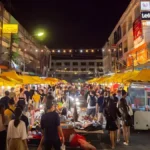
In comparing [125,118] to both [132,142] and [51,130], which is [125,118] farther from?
[51,130]

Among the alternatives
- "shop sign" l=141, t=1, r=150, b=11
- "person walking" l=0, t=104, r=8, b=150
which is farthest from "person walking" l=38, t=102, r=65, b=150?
"shop sign" l=141, t=1, r=150, b=11

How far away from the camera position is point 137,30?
2808 cm

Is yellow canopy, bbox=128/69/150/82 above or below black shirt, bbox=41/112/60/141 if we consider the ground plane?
above

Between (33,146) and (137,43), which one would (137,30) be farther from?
(33,146)

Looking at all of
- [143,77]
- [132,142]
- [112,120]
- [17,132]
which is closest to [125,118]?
[112,120]

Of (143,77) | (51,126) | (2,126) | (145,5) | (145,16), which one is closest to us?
(51,126)

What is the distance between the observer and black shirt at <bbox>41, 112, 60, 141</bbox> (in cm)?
519

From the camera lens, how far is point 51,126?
519 centimetres

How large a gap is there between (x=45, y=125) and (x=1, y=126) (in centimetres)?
150

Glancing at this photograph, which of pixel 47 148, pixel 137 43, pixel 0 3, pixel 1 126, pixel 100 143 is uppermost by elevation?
pixel 0 3

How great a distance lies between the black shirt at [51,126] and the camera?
17.0 ft

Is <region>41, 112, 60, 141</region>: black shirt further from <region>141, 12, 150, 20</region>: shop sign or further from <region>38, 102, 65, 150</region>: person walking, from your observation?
<region>141, 12, 150, 20</region>: shop sign

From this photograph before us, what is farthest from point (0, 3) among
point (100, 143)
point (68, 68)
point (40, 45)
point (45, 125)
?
point (68, 68)

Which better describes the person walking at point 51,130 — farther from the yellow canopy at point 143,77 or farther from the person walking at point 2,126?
the yellow canopy at point 143,77
